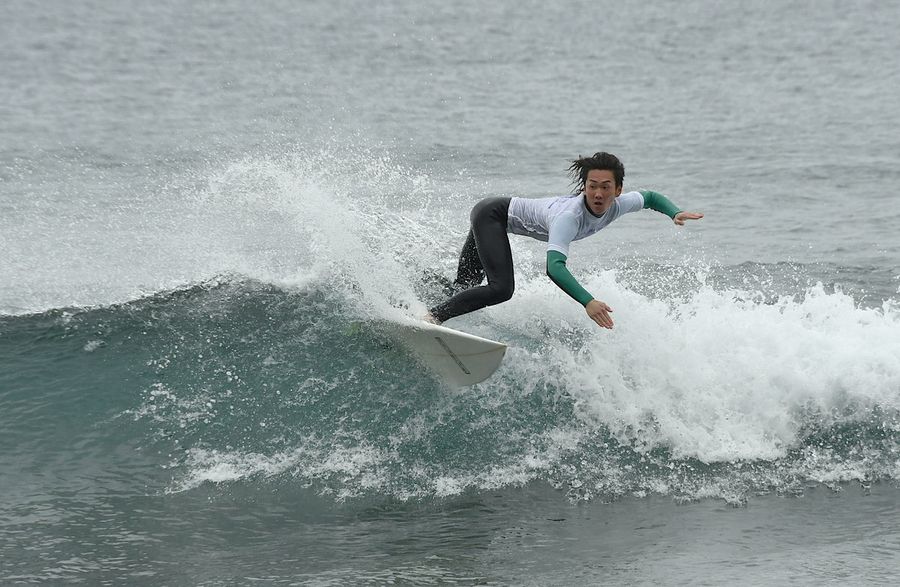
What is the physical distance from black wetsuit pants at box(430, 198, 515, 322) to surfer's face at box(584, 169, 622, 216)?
0.73 m

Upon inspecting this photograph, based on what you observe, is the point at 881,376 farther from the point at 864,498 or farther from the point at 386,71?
the point at 386,71

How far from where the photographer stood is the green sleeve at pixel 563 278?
261 inches

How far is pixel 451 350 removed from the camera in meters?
7.54

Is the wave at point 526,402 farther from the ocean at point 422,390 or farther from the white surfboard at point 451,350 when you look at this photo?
the white surfboard at point 451,350

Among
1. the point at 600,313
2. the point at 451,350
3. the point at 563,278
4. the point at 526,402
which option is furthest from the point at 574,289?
the point at 526,402

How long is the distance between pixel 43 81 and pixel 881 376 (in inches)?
880

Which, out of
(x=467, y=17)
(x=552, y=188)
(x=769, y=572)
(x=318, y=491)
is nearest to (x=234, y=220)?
(x=552, y=188)

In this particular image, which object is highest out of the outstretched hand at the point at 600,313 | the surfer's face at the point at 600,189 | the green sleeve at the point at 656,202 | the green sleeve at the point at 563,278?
the surfer's face at the point at 600,189

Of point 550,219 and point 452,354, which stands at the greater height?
point 550,219

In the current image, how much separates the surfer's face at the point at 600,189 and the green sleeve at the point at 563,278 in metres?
0.45

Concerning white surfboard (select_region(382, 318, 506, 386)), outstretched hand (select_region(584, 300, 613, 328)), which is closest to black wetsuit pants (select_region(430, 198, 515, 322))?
white surfboard (select_region(382, 318, 506, 386))

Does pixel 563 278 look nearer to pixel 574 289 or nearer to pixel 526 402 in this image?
pixel 574 289

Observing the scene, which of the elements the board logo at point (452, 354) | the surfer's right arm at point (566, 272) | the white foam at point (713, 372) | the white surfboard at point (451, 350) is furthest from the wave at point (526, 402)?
the surfer's right arm at point (566, 272)

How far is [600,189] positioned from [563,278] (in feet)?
2.21
